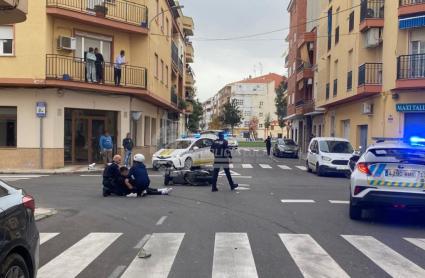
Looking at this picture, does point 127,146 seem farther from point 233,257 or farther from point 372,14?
point 233,257

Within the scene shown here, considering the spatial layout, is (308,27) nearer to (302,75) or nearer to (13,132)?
(302,75)

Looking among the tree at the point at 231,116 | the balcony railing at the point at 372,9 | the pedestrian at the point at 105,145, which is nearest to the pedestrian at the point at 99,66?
the pedestrian at the point at 105,145

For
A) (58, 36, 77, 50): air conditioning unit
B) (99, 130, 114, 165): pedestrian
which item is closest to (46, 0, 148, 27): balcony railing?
(58, 36, 77, 50): air conditioning unit

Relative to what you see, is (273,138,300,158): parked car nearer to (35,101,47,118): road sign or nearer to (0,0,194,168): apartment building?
(0,0,194,168): apartment building

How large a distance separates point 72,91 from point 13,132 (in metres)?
3.31

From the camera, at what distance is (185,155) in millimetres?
22672

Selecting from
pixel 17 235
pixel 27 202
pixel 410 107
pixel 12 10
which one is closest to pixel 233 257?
pixel 27 202

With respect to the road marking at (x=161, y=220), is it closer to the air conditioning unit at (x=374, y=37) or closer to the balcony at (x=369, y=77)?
the balcony at (x=369, y=77)

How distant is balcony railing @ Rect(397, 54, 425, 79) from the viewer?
22016mm

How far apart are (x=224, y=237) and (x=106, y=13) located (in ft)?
62.2

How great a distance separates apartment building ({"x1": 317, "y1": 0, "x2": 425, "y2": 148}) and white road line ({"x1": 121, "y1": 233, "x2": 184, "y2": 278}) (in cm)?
1743

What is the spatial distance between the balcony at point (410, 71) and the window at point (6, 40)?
1795cm

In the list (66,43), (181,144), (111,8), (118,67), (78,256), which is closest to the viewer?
(78,256)

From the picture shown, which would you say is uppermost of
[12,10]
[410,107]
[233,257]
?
[12,10]
